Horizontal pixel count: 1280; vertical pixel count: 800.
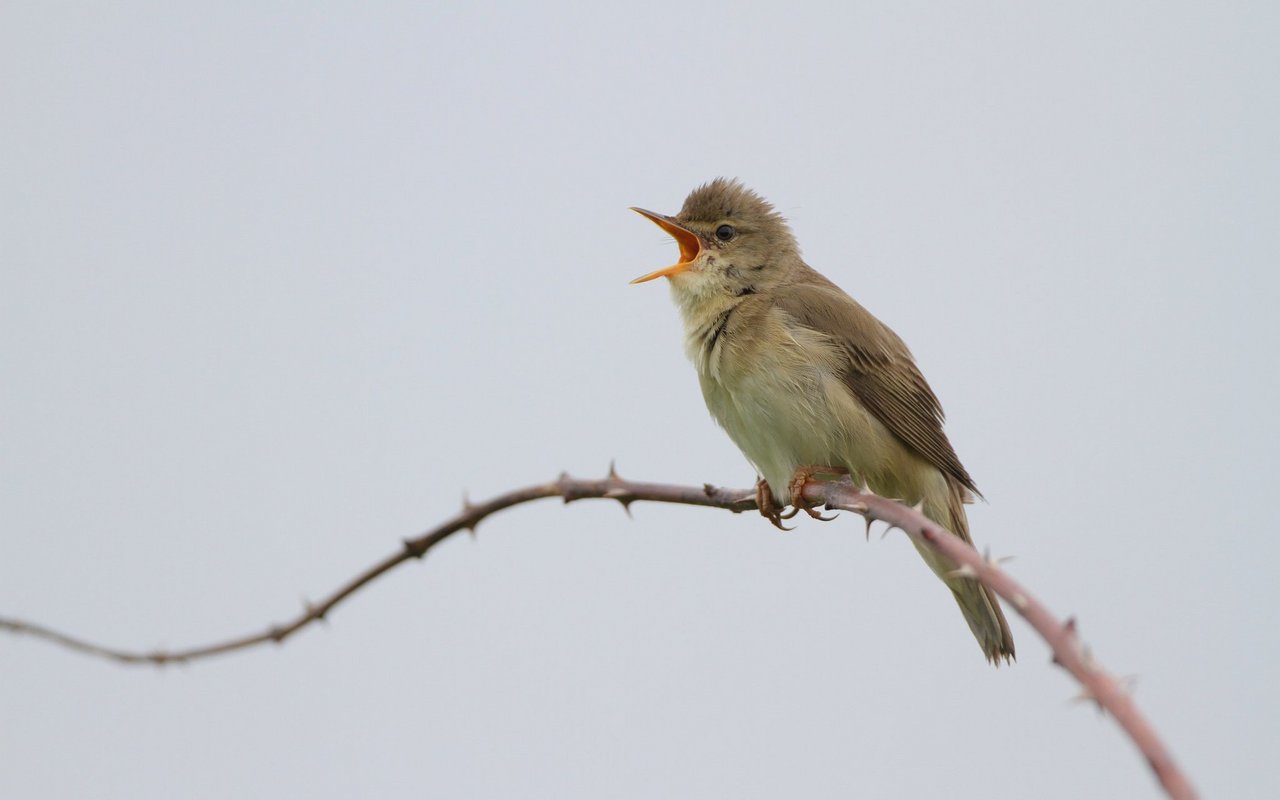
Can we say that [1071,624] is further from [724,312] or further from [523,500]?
[724,312]

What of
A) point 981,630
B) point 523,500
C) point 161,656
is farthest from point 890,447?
point 161,656

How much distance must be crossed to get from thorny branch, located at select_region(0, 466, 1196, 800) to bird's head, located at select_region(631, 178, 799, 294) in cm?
147

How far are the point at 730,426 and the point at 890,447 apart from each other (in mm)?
536

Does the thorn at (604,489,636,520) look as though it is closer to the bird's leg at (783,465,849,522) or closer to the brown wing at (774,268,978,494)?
the bird's leg at (783,465,849,522)

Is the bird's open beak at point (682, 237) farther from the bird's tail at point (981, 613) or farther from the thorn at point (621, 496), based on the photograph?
the thorn at point (621, 496)

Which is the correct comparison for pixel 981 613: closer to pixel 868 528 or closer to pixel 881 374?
pixel 881 374

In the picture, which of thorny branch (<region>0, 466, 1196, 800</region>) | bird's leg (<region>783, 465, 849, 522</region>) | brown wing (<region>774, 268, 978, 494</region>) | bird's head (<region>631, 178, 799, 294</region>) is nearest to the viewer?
thorny branch (<region>0, 466, 1196, 800</region>)

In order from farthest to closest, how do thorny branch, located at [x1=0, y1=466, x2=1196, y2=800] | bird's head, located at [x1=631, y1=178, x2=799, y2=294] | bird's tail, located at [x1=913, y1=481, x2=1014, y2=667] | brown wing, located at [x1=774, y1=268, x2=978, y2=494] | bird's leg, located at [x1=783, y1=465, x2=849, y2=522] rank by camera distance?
bird's head, located at [x1=631, y1=178, x2=799, y2=294] → brown wing, located at [x1=774, y1=268, x2=978, y2=494] → bird's tail, located at [x1=913, y1=481, x2=1014, y2=667] → bird's leg, located at [x1=783, y1=465, x2=849, y2=522] → thorny branch, located at [x1=0, y1=466, x2=1196, y2=800]

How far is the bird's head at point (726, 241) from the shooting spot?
4625 millimetres

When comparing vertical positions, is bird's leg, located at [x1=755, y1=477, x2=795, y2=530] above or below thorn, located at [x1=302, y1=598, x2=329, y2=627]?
above

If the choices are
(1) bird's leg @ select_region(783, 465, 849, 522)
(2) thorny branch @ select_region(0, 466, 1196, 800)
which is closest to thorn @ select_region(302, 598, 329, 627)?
(2) thorny branch @ select_region(0, 466, 1196, 800)

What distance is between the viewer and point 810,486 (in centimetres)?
376

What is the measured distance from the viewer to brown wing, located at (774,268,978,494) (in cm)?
426

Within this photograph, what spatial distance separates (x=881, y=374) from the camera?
14.4ft
